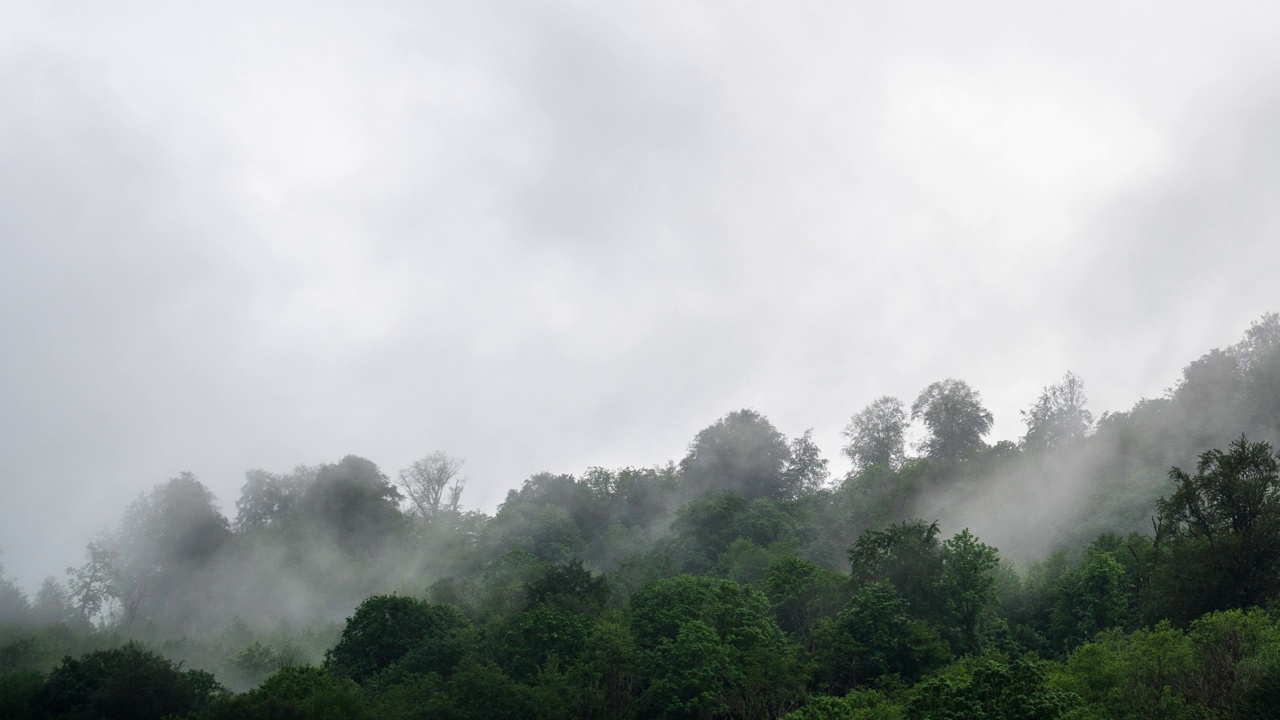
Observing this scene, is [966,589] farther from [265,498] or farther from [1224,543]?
[265,498]

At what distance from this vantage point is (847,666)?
47094 mm

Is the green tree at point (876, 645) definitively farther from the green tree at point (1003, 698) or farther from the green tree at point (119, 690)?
the green tree at point (119, 690)

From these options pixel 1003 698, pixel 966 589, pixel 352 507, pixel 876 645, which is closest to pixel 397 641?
pixel 876 645

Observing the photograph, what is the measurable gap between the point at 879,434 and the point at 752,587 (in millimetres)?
54694

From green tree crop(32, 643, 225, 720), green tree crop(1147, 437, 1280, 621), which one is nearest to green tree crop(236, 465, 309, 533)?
green tree crop(32, 643, 225, 720)

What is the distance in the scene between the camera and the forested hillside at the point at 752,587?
41062mm

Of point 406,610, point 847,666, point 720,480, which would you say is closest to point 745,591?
point 847,666

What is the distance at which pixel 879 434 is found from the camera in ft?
350

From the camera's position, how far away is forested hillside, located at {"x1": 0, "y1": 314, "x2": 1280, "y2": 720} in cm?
4106

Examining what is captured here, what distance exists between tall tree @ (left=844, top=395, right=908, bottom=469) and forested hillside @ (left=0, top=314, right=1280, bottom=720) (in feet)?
1.06

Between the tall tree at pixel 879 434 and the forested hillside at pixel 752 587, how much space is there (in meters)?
0.32

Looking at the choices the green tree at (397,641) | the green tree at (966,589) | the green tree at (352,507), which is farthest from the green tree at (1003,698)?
the green tree at (352,507)

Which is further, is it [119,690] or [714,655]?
[714,655]

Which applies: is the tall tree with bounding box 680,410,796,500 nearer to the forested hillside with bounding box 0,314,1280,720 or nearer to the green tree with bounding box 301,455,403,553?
the forested hillside with bounding box 0,314,1280,720
